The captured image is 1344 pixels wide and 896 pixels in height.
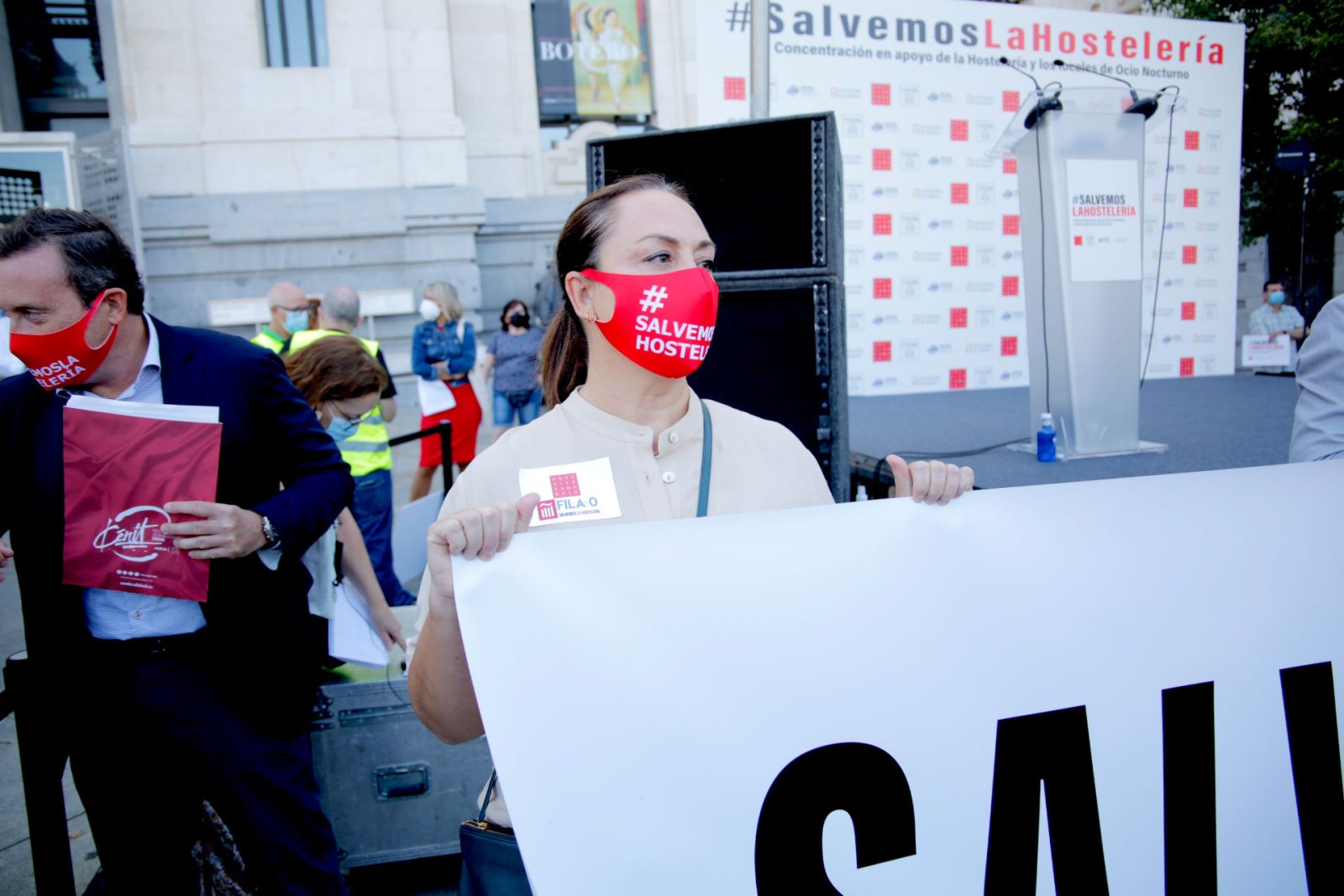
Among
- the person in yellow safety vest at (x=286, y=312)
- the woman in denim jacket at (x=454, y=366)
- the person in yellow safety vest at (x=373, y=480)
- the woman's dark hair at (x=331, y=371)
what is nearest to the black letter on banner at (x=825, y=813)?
the woman's dark hair at (x=331, y=371)

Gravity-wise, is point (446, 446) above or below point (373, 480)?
above

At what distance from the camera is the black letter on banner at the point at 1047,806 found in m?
1.28

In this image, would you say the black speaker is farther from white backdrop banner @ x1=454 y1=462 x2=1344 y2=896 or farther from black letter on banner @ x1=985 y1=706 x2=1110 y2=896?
black letter on banner @ x1=985 y1=706 x2=1110 y2=896

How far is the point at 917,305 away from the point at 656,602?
6.76 metres

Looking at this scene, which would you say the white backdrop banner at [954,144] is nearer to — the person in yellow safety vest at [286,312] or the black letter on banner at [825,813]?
the person in yellow safety vest at [286,312]

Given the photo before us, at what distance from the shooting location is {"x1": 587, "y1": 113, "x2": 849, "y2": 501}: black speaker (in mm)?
3242

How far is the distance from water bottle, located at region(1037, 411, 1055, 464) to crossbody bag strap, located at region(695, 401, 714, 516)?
3086mm

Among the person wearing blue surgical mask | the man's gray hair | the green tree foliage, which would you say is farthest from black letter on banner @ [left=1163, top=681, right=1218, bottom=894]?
the green tree foliage

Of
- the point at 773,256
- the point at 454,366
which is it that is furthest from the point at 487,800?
the point at 454,366

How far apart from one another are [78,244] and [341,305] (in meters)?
3.31

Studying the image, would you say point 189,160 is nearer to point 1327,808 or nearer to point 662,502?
point 662,502

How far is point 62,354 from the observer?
1.72 meters

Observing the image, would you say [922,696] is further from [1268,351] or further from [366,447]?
[1268,351]

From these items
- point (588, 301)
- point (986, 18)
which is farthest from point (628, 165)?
point (986, 18)
